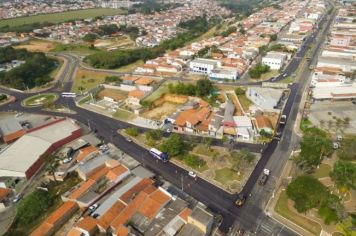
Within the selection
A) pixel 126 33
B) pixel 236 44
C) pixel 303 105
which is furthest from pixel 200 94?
pixel 126 33

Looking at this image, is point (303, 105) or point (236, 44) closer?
point (303, 105)

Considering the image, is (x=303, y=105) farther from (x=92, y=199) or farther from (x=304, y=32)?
(x=304, y=32)

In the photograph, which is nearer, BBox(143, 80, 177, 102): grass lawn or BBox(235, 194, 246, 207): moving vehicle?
BBox(235, 194, 246, 207): moving vehicle

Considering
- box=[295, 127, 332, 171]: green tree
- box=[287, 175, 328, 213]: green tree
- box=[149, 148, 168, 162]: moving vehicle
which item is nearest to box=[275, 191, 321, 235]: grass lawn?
box=[287, 175, 328, 213]: green tree

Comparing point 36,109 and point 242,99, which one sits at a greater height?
point 242,99

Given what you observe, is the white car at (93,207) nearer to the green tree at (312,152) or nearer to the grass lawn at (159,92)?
the green tree at (312,152)

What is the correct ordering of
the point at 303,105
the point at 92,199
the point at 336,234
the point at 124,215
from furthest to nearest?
the point at 303,105
the point at 92,199
the point at 124,215
the point at 336,234

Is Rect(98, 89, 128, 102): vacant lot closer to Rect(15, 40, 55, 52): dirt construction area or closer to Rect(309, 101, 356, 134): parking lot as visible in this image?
→ Rect(309, 101, 356, 134): parking lot

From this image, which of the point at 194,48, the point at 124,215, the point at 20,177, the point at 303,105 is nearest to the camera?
the point at 124,215
